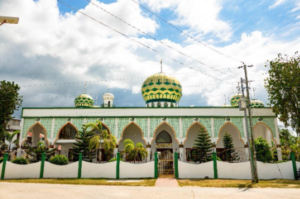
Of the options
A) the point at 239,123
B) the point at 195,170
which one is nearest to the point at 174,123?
the point at 239,123

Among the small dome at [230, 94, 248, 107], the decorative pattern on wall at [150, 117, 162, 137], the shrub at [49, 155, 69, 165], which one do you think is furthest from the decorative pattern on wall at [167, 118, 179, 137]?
the small dome at [230, 94, 248, 107]

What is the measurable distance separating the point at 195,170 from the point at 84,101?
20350mm

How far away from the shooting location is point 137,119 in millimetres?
21969

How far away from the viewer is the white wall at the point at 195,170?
52.0 ft

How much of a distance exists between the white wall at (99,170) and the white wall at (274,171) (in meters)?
9.11

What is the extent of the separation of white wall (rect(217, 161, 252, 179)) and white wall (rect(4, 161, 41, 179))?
1146cm

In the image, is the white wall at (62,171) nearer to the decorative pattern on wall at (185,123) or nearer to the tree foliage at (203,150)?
the tree foliage at (203,150)

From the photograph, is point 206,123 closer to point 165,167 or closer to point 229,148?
point 229,148

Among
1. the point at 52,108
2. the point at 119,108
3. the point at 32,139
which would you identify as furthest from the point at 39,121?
the point at 119,108

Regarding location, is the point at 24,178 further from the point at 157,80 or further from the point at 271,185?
the point at 157,80

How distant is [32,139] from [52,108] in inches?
190

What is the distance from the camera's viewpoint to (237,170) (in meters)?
15.6

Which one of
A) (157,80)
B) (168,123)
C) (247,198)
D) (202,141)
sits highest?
(157,80)

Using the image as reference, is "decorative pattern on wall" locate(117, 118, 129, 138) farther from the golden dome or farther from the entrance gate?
the golden dome
